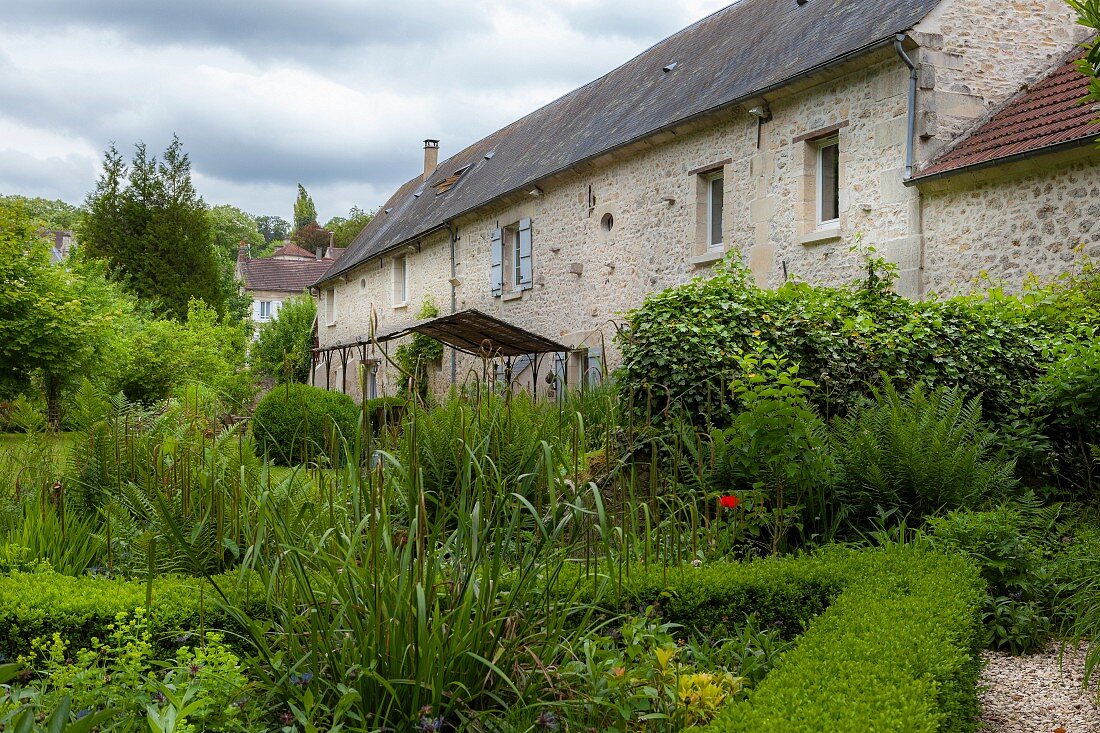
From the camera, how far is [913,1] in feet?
32.1

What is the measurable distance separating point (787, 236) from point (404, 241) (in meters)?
11.4

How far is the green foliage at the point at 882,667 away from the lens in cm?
233

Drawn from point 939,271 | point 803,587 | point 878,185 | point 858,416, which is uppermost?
point 878,185

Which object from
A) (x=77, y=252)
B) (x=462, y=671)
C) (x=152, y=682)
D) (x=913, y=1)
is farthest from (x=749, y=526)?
(x=77, y=252)

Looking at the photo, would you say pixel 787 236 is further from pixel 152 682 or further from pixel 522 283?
pixel 152 682

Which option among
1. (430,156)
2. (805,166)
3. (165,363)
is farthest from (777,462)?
(430,156)

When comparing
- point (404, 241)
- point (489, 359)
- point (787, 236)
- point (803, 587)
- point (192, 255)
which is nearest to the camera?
point (489, 359)

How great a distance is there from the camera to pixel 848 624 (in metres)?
3.14

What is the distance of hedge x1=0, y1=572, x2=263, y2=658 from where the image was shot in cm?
332

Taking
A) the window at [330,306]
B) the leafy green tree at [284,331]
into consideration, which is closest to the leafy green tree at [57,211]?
the leafy green tree at [284,331]

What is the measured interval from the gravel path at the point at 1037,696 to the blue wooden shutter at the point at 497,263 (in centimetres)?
1347

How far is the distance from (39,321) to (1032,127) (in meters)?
13.2

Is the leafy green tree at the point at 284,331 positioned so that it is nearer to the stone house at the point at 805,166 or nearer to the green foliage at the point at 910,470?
the stone house at the point at 805,166

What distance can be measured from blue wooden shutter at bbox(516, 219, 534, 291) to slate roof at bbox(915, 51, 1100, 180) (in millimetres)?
7798
